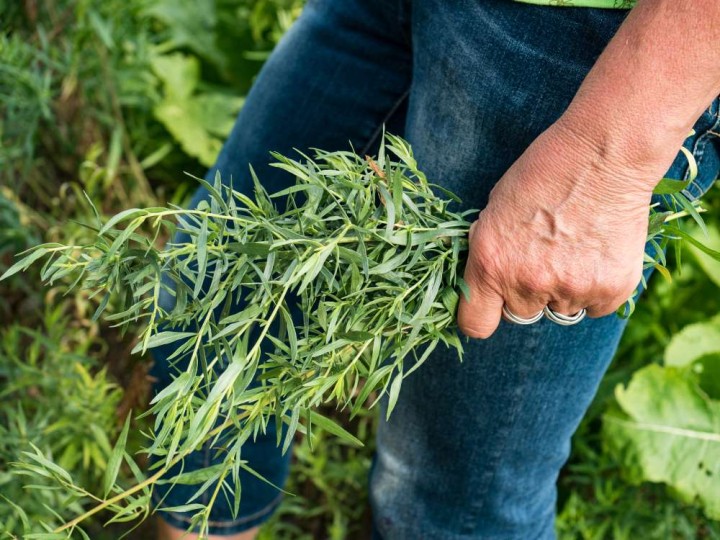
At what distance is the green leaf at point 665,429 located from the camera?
5.41 ft

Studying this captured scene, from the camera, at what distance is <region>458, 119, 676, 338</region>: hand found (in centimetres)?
77

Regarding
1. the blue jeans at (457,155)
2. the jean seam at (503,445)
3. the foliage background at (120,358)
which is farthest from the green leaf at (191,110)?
the jean seam at (503,445)

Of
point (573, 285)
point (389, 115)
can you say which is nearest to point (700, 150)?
point (573, 285)

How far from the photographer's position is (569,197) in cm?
79

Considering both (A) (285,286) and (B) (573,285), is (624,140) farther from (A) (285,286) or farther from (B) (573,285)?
(A) (285,286)

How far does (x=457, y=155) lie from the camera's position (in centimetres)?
94

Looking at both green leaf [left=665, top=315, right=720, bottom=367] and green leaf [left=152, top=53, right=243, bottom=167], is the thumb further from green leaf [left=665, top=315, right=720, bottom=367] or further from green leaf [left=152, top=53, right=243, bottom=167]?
green leaf [left=152, top=53, right=243, bottom=167]

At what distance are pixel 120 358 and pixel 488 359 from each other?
1222 millimetres

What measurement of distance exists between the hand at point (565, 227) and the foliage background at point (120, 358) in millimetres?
910

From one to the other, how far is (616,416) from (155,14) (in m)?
1.77

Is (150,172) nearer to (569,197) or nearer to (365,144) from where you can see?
(365,144)

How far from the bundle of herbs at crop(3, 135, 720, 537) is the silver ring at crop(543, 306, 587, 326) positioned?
0.35ft

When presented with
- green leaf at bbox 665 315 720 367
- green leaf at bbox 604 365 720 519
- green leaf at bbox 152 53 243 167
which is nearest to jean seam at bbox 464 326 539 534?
green leaf at bbox 604 365 720 519

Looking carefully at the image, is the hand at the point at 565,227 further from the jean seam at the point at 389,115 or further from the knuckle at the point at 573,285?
the jean seam at the point at 389,115
